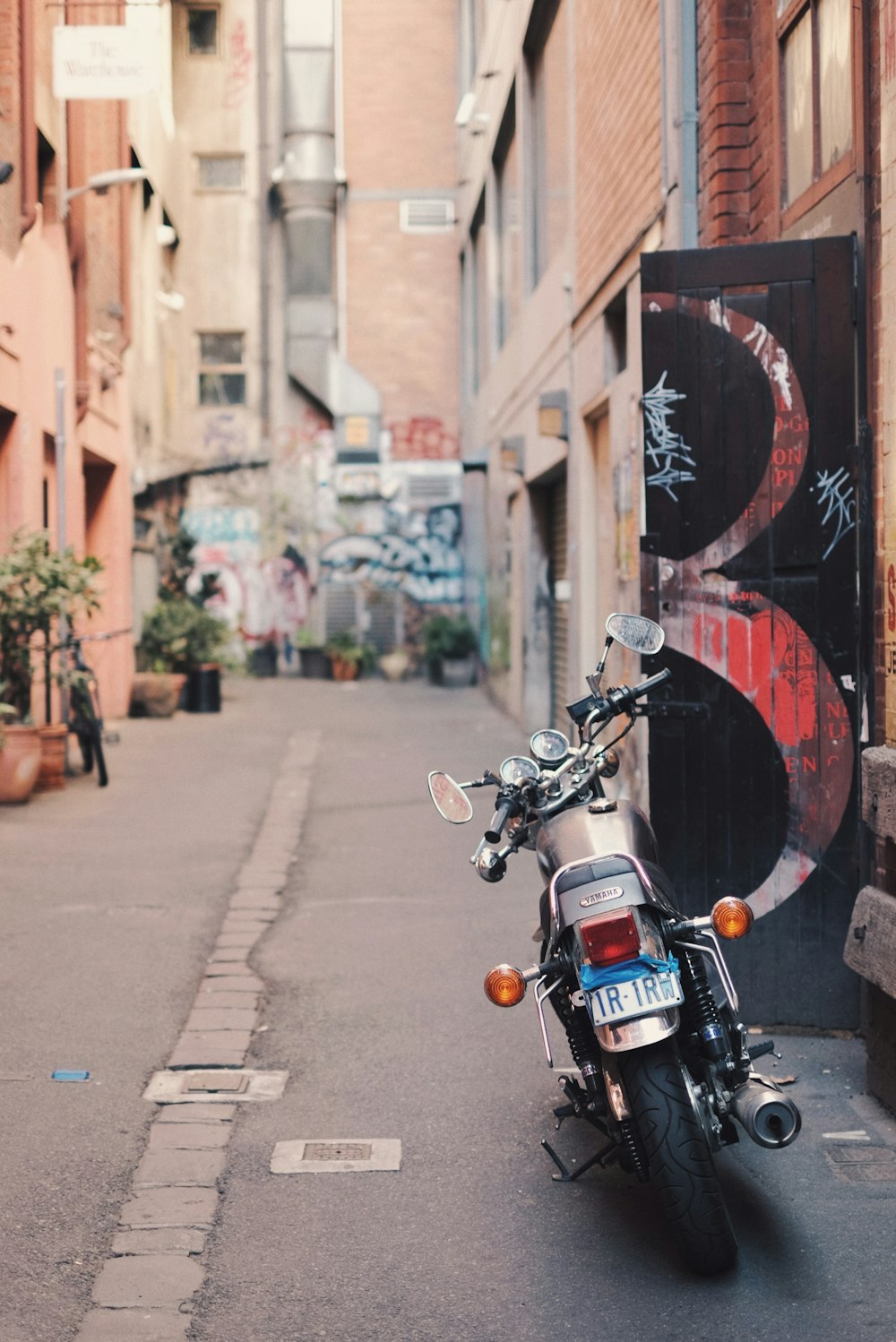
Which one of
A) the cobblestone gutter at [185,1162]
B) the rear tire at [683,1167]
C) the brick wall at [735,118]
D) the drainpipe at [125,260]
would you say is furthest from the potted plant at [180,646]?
the rear tire at [683,1167]

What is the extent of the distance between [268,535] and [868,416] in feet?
69.1

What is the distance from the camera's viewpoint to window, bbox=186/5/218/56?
1005 inches

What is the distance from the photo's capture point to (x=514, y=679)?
16.7 meters

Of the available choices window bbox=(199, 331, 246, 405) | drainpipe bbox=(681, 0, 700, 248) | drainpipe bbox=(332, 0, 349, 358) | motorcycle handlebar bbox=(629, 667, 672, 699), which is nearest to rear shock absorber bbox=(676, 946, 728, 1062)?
motorcycle handlebar bbox=(629, 667, 672, 699)

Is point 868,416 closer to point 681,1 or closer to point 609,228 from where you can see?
point 681,1

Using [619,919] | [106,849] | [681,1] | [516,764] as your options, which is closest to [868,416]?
[516,764]

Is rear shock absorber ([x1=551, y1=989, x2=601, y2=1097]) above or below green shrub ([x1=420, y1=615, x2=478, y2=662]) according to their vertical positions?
below

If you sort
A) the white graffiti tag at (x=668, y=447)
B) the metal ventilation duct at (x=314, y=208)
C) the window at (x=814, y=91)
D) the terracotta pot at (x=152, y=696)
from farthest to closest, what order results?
the metal ventilation duct at (x=314, y=208) < the terracotta pot at (x=152, y=696) < the window at (x=814, y=91) < the white graffiti tag at (x=668, y=447)

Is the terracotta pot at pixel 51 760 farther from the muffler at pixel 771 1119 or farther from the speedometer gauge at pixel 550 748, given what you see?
the muffler at pixel 771 1119

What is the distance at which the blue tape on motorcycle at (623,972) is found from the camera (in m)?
3.49

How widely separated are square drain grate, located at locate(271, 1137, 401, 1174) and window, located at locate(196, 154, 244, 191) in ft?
78.4

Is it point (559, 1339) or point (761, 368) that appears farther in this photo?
point (761, 368)

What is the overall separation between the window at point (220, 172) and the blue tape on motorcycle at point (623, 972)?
963 inches

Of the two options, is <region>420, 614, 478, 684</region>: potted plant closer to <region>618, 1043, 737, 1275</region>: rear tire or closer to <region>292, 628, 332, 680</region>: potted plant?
<region>292, 628, 332, 680</region>: potted plant
